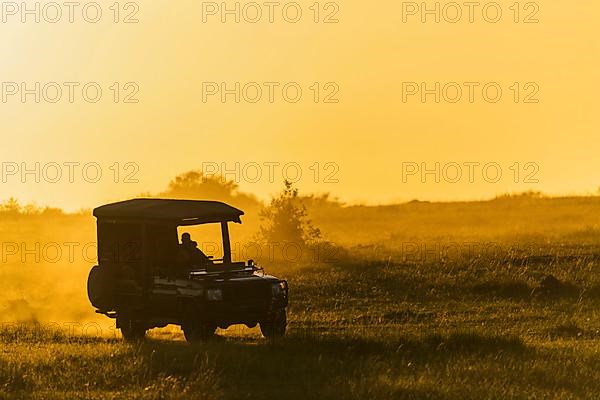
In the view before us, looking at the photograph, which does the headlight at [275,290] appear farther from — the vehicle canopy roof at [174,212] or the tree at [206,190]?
the tree at [206,190]

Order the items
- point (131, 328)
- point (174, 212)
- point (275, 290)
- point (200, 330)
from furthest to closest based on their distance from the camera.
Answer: point (131, 328)
point (174, 212)
point (275, 290)
point (200, 330)

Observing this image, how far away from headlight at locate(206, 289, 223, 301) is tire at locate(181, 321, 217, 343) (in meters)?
0.57

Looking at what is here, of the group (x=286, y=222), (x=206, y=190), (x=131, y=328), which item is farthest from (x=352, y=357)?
(x=206, y=190)

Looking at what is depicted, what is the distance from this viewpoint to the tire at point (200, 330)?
25484 millimetres

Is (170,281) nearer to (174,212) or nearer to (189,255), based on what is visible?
(189,255)

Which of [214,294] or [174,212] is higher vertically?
[174,212]

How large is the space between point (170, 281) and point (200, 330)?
1235mm

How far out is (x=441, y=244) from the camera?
4953 centimetres

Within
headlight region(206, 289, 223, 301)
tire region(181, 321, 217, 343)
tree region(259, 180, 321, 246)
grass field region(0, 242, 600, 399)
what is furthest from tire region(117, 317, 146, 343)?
tree region(259, 180, 321, 246)

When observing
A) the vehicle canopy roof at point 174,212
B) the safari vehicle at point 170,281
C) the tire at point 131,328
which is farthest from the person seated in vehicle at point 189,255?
the tire at point 131,328

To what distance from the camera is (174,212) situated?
26234 mm

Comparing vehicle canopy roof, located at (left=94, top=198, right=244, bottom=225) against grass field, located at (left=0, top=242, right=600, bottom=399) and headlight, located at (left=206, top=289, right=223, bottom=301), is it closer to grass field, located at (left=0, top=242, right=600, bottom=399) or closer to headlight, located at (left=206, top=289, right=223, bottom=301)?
headlight, located at (left=206, top=289, right=223, bottom=301)

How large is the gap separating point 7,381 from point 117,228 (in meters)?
6.66

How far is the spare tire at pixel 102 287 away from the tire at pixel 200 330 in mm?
2141
